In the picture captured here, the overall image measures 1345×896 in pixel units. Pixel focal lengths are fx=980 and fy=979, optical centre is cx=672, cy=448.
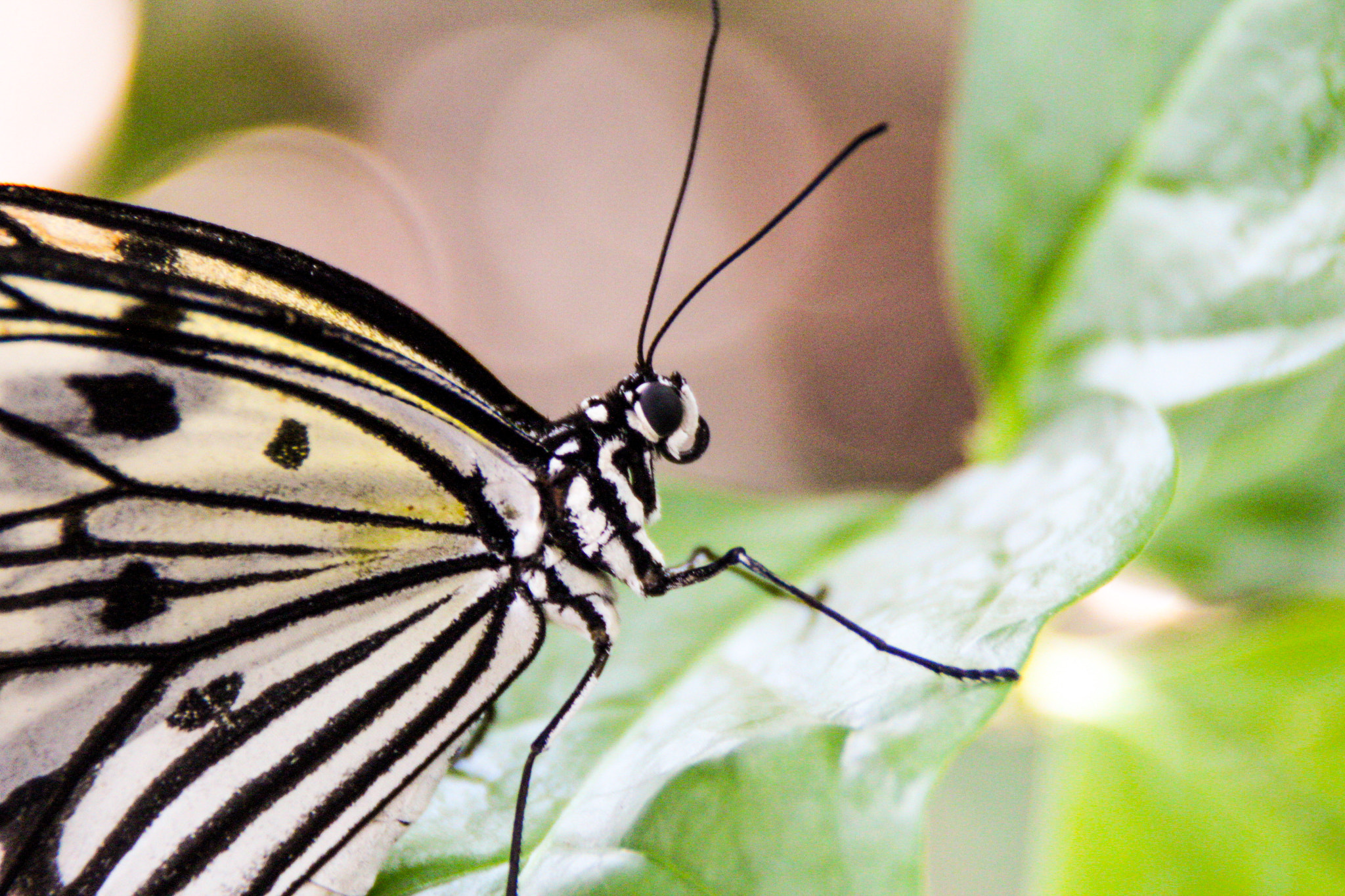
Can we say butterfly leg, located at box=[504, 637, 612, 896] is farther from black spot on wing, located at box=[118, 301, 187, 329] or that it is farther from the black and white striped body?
black spot on wing, located at box=[118, 301, 187, 329]

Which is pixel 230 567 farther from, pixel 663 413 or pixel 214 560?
pixel 663 413

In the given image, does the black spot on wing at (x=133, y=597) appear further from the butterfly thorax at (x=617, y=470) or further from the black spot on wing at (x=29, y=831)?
the butterfly thorax at (x=617, y=470)

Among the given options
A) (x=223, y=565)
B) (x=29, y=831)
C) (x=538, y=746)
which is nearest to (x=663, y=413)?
(x=538, y=746)

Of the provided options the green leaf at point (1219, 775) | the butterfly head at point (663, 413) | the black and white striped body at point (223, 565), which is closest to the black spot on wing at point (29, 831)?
the black and white striped body at point (223, 565)

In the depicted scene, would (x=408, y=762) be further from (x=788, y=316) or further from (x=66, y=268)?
(x=788, y=316)

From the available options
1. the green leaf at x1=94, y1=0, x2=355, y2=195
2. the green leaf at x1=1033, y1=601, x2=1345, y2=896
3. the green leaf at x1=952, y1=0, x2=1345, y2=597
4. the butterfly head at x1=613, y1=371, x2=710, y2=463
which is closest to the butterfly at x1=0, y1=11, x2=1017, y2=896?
the butterfly head at x1=613, y1=371, x2=710, y2=463

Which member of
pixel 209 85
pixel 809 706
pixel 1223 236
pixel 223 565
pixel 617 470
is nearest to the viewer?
pixel 809 706
